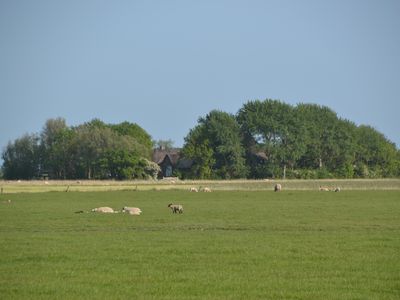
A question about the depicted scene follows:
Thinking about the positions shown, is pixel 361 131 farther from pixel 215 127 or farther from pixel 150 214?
pixel 150 214

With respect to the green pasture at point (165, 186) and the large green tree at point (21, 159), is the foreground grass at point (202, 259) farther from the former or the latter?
the large green tree at point (21, 159)

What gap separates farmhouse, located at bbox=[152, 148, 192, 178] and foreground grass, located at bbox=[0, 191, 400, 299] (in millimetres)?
103661

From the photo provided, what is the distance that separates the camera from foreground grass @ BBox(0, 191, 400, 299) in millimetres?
15258

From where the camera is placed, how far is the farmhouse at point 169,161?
139125 millimetres

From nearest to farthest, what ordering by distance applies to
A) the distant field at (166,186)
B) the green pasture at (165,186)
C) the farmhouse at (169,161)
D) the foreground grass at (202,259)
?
the foreground grass at (202,259)
the green pasture at (165,186)
the distant field at (166,186)
the farmhouse at (169,161)

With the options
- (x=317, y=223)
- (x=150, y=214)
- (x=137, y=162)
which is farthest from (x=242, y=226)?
(x=137, y=162)

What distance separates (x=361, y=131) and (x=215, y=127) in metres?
33.0

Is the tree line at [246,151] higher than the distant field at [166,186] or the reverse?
higher

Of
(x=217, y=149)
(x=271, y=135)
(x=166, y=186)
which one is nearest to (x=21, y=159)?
(x=217, y=149)

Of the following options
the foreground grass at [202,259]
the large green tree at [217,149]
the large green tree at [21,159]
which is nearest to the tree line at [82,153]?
the large green tree at [21,159]

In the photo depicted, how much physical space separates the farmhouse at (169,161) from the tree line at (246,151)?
15.9ft

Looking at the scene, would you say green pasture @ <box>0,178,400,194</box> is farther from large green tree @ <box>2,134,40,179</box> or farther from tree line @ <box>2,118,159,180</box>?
large green tree @ <box>2,134,40,179</box>

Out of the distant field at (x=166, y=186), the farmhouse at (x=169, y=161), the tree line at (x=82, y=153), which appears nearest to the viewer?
the distant field at (x=166, y=186)

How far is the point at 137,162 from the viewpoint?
119562 millimetres
